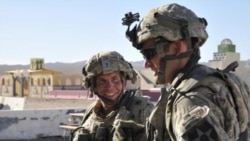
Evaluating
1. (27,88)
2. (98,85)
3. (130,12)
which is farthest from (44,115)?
(27,88)

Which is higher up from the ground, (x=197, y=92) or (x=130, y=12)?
(x=130, y=12)

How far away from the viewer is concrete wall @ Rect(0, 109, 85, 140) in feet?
35.5

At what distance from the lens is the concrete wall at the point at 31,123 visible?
10806 mm

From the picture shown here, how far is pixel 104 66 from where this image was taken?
3184 mm

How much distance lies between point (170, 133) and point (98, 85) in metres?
1.53

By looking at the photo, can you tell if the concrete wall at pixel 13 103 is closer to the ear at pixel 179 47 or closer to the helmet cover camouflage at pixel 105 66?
the helmet cover camouflage at pixel 105 66

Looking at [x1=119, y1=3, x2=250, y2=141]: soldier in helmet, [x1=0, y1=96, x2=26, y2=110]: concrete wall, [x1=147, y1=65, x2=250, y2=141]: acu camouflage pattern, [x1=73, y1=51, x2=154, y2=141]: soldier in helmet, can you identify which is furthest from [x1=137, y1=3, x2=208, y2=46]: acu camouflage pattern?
[x1=0, y1=96, x2=26, y2=110]: concrete wall

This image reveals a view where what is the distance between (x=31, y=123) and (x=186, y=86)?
9.68 m

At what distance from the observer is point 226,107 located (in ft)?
5.64

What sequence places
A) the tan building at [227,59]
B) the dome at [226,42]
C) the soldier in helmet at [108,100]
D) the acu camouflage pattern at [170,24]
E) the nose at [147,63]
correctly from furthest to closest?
the dome at [226,42]
the tan building at [227,59]
the soldier in helmet at [108,100]
the nose at [147,63]
the acu camouflage pattern at [170,24]

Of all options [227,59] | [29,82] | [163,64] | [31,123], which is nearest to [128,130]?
[163,64]

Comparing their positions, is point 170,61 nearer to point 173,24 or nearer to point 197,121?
point 173,24

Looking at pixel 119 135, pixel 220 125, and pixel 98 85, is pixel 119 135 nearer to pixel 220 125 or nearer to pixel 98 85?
pixel 98 85

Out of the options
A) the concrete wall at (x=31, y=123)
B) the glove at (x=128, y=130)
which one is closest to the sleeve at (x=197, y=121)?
the glove at (x=128, y=130)
